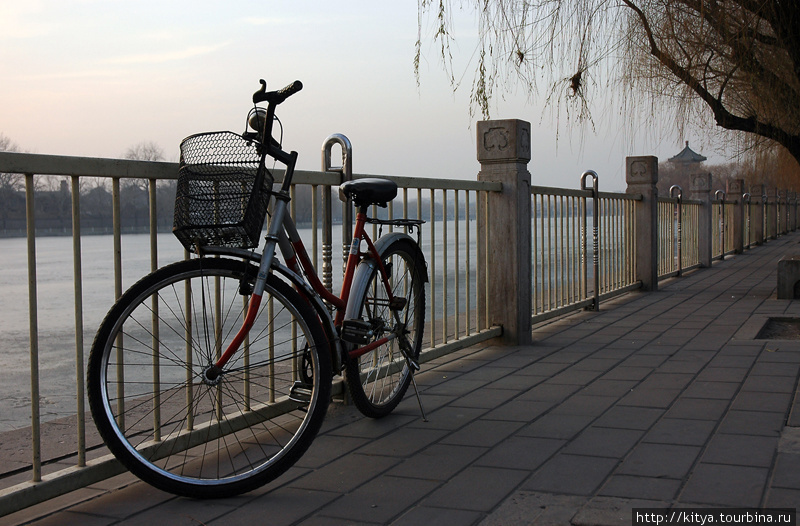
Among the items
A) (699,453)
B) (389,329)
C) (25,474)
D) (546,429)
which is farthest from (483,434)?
(25,474)

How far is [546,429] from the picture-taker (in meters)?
3.75

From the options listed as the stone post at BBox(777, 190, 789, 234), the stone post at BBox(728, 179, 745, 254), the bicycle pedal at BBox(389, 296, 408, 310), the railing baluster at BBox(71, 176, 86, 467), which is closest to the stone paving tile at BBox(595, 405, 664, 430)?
the bicycle pedal at BBox(389, 296, 408, 310)

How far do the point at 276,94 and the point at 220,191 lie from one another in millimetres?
430

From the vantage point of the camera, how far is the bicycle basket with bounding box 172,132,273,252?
2.83 meters

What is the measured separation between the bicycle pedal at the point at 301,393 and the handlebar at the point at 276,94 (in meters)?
1.04

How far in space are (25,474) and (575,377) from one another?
3.03 metres

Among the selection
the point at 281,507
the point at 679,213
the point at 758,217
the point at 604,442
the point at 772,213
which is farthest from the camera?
the point at 772,213

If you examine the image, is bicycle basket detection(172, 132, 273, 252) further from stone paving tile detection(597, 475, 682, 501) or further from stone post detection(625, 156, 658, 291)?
stone post detection(625, 156, 658, 291)

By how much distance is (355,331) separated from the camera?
11.7 ft

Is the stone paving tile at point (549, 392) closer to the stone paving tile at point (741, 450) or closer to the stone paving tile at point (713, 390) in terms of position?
the stone paving tile at point (713, 390)

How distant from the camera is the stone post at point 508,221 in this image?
6.06 m

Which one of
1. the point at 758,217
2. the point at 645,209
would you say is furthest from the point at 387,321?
the point at 758,217

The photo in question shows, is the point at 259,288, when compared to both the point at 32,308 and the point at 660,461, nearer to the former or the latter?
the point at 32,308

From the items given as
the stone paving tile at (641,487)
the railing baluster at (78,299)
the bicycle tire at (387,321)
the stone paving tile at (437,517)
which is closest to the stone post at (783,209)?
the bicycle tire at (387,321)
